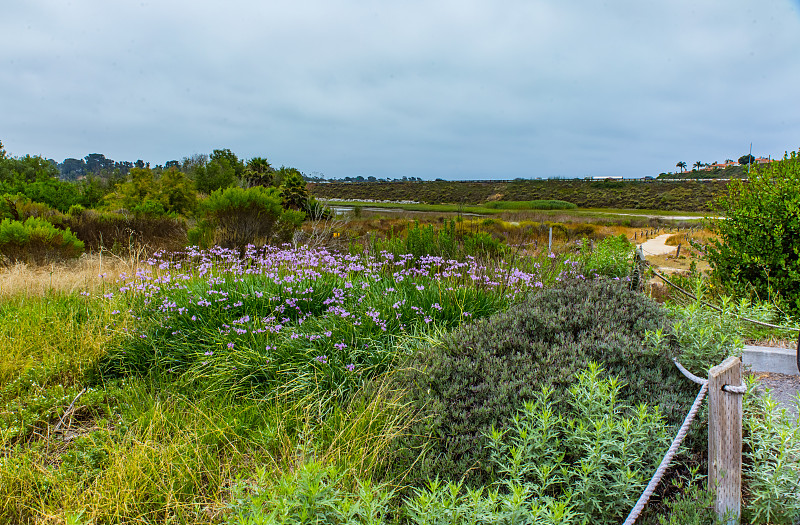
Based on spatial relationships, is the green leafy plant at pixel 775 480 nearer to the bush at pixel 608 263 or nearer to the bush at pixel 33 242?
the bush at pixel 608 263

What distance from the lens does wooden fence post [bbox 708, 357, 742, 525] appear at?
6.68 ft

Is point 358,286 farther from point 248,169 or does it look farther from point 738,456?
point 248,169

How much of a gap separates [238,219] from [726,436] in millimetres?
12050

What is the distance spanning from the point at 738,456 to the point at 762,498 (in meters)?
0.25

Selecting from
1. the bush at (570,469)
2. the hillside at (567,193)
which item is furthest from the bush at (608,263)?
the hillside at (567,193)

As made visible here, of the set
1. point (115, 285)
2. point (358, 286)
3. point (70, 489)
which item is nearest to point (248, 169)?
point (115, 285)

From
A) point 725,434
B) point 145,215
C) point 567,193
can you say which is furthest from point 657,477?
point 567,193

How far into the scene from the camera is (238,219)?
12.4m

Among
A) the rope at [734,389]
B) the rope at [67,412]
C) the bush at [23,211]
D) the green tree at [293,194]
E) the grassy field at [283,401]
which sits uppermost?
the green tree at [293,194]

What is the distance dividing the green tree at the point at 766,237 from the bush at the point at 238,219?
32.0 ft

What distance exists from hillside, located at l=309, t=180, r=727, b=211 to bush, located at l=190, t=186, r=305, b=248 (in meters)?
38.9

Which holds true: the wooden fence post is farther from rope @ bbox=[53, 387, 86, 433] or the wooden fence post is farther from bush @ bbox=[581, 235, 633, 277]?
bush @ bbox=[581, 235, 633, 277]

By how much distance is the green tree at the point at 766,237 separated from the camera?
545cm

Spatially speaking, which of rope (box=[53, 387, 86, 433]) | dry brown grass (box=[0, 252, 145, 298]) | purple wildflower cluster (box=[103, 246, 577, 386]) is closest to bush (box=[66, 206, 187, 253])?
dry brown grass (box=[0, 252, 145, 298])
